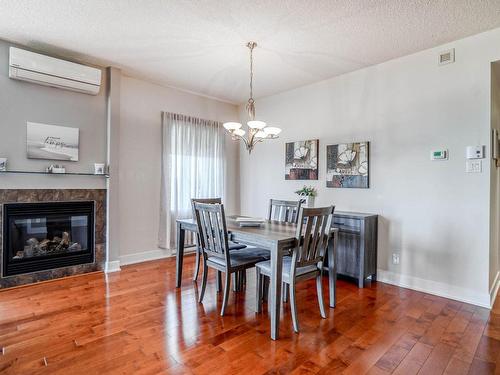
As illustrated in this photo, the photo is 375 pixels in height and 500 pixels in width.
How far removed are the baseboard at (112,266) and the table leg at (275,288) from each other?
256 centimetres

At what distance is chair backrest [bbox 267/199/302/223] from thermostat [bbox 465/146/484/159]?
1728 mm

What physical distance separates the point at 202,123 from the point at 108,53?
70.5 inches

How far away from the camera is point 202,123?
4945 mm

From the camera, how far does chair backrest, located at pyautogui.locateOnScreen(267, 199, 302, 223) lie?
11.5 ft

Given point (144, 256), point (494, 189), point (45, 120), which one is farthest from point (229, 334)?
point (45, 120)

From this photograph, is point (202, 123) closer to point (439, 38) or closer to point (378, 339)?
point (439, 38)

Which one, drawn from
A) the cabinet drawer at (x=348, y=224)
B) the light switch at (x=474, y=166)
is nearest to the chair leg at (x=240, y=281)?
the cabinet drawer at (x=348, y=224)

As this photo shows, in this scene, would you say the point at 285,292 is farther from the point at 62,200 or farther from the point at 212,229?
the point at 62,200

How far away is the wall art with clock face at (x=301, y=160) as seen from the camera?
4266 millimetres

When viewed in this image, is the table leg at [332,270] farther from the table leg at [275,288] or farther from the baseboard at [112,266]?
the baseboard at [112,266]

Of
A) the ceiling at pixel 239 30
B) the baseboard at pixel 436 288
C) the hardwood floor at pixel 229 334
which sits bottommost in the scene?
the hardwood floor at pixel 229 334

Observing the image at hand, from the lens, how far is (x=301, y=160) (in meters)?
4.45

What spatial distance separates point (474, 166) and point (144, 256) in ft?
13.8

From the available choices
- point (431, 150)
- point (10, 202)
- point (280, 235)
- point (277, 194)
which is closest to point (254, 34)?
point (280, 235)
